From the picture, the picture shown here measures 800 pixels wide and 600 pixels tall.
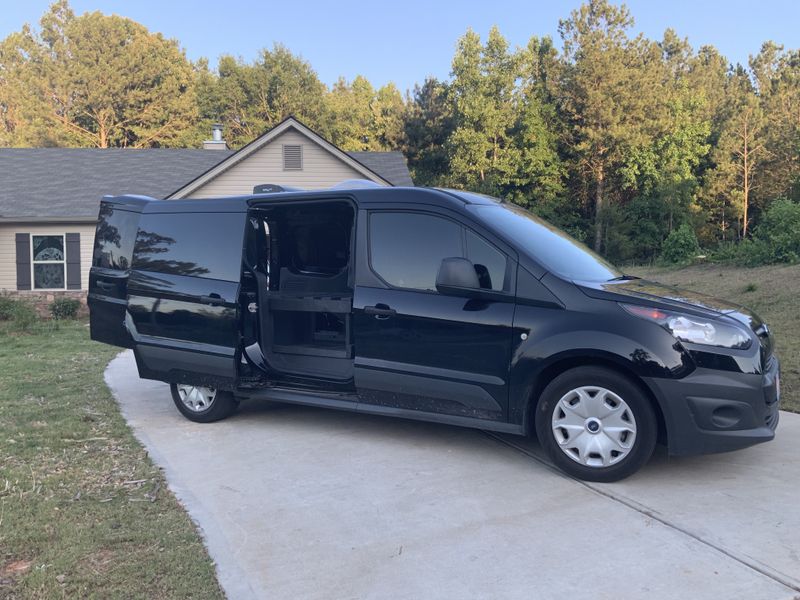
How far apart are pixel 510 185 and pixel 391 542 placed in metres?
36.7

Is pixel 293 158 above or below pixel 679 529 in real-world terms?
above

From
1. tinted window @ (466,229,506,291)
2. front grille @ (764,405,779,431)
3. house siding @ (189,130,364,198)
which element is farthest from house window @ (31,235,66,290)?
front grille @ (764,405,779,431)

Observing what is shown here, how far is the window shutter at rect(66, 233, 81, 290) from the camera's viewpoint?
18156 millimetres

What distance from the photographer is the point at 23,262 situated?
1794cm

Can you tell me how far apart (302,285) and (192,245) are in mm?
1051

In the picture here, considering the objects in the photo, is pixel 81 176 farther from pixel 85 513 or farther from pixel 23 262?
pixel 85 513

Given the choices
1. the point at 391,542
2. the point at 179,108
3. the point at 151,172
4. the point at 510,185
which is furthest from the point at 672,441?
the point at 179,108

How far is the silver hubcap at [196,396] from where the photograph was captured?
6121mm

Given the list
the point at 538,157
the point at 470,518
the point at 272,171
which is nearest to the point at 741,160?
the point at 538,157

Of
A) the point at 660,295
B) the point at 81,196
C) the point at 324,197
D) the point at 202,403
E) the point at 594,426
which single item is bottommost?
the point at 202,403

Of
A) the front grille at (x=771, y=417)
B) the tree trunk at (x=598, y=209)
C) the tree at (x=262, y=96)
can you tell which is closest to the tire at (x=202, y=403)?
the front grille at (x=771, y=417)

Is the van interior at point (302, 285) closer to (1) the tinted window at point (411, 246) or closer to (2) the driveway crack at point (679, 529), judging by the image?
(1) the tinted window at point (411, 246)

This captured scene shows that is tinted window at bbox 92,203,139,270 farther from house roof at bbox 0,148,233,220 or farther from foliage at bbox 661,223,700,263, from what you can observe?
foliage at bbox 661,223,700,263

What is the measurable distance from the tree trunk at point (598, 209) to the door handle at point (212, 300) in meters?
31.0
